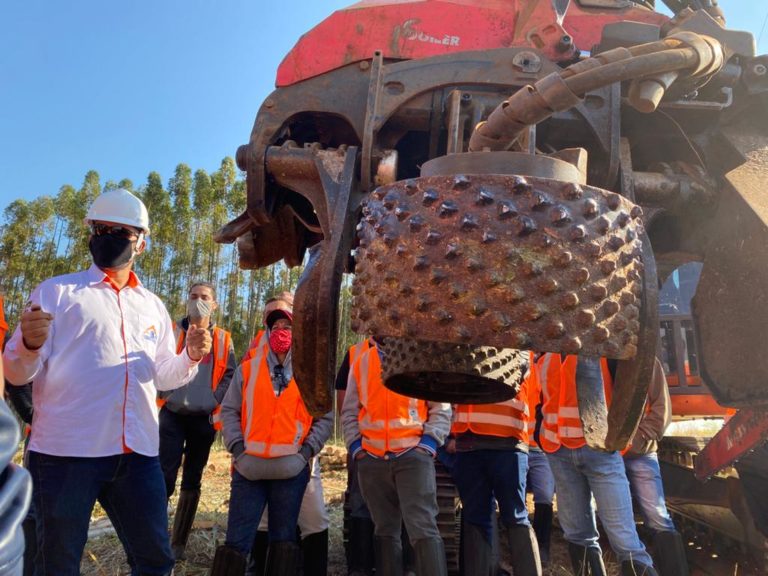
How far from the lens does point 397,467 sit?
4.33m

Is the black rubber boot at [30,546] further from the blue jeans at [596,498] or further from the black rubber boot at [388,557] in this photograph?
the blue jeans at [596,498]

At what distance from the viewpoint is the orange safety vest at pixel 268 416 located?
444 cm

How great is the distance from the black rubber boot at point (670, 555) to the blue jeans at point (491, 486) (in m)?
1.13

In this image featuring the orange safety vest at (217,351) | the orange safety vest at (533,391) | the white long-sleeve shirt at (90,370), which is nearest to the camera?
the white long-sleeve shirt at (90,370)

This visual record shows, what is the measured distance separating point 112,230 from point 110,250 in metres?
0.11

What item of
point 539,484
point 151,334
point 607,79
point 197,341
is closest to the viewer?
point 607,79

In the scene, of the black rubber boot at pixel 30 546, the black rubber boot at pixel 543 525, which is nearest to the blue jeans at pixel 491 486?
the black rubber boot at pixel 543 525

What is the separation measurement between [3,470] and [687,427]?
7.05 meters

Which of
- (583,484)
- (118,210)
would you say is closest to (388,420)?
(583,484)

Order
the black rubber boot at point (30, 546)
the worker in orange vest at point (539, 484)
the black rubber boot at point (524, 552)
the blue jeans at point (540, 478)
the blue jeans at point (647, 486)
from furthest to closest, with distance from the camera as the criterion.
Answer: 1. the blue jeans at point (540, 478)
2. the worker in orange vest at point (539, 484)
3. the blue jeans at point (647, 486)
4. the black rubber boot at point (524, 552)
5. the black rubber boot at point (30, 546)

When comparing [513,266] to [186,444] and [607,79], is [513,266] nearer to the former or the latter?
[607,79]

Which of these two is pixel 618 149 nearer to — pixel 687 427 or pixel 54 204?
pixel 687 427

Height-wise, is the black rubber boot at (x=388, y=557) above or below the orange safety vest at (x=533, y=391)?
below

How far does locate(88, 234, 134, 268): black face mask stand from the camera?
10.8ft
